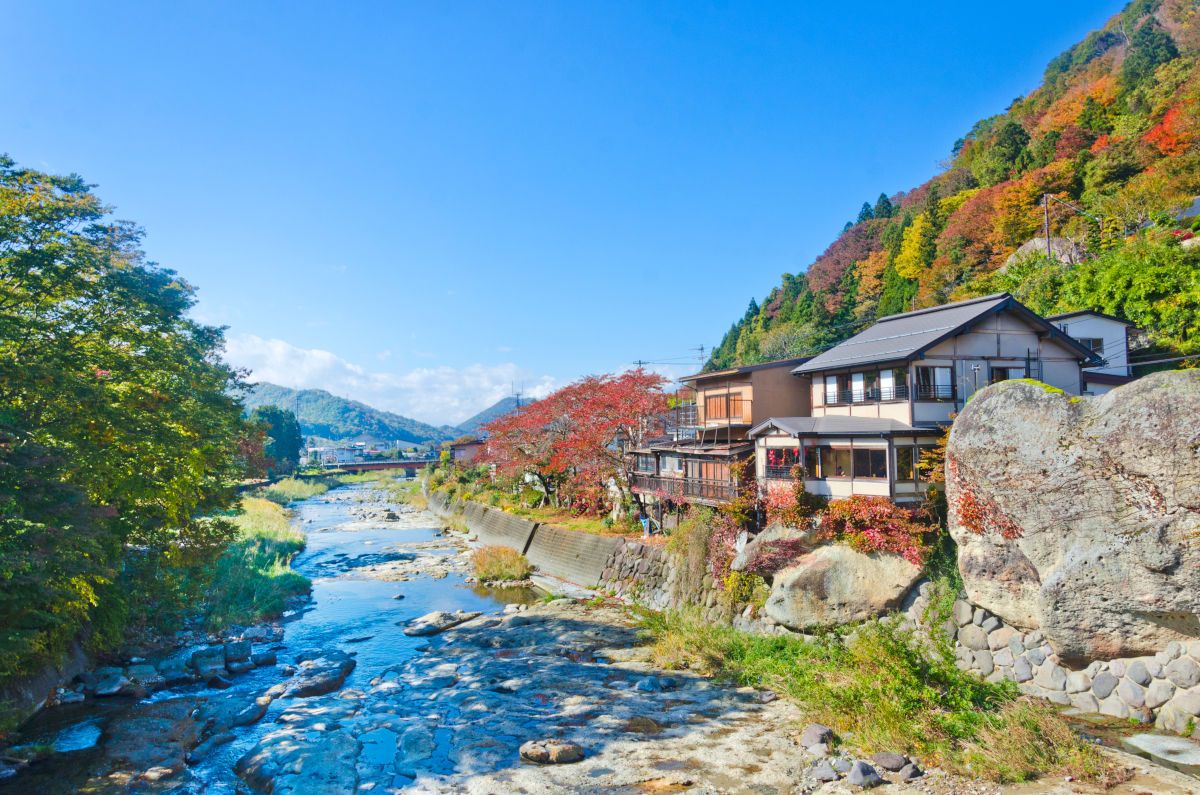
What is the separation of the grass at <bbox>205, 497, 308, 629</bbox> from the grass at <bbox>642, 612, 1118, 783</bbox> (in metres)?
19.2

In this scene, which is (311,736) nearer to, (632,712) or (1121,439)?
(632,712)

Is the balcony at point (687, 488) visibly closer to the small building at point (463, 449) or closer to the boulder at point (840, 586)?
the boulder at point (840, 586)

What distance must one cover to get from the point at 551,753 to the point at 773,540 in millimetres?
10225

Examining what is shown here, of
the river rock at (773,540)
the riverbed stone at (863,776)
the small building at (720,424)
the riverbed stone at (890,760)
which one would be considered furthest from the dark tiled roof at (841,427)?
the riverbed stone at (863,776)

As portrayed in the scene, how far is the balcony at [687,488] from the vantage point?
2294 centimetres

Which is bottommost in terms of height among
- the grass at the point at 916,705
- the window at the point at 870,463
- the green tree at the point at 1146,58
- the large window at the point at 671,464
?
the grass at the point at 916,705

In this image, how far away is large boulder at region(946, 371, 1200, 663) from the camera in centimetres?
1238

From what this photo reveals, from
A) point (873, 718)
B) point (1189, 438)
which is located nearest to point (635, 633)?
point (873, 718)

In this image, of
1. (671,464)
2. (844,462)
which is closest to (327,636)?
(671,464)

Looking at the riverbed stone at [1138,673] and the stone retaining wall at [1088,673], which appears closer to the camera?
the stone retaining wall at [1088,673]

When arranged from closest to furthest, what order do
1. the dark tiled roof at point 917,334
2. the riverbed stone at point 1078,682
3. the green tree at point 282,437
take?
the riverbed stone at point 1078,682 → the dark tiled roof at point 917,334 → the green tree at point 282,437

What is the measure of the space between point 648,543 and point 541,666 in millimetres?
9204

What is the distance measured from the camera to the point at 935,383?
19.9 m

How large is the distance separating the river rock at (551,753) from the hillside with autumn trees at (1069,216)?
29545 millimetres
